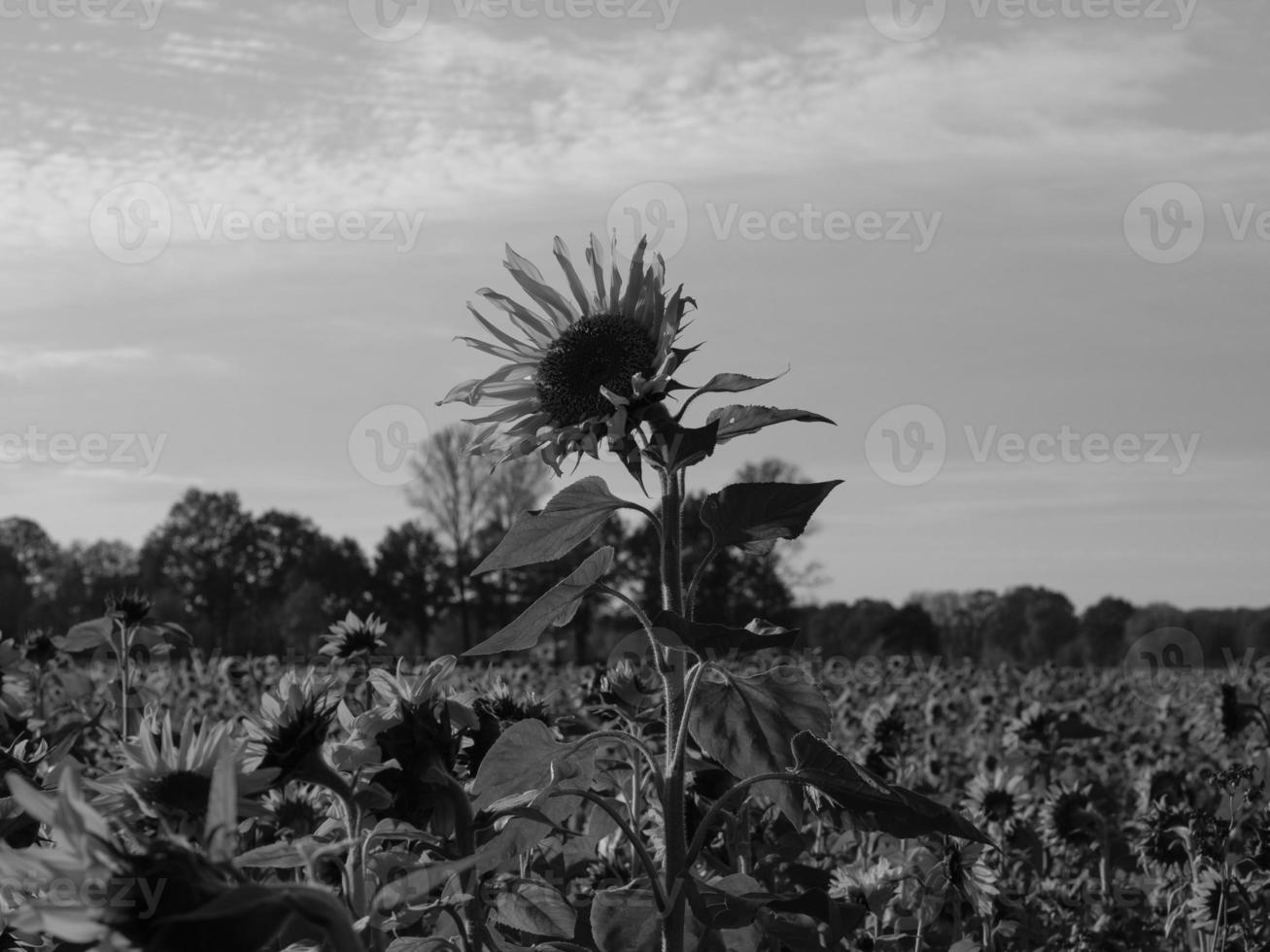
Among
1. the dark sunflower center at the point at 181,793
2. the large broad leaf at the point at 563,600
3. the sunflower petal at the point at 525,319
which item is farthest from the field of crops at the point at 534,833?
the sunflower petal at the point at 525,319

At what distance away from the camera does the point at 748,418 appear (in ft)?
8.75

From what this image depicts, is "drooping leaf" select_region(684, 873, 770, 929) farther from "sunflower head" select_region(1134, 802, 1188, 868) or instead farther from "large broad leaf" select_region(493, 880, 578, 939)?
"sunflower head" select_region(1134, 802, 1188, 868)

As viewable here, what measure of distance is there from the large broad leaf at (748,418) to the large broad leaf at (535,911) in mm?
1072

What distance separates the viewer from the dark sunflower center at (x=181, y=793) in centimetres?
205

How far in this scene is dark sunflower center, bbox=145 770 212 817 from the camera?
2.05 m

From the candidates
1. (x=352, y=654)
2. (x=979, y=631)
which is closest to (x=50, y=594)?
(x=979, y=631)

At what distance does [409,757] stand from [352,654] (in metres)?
2.49

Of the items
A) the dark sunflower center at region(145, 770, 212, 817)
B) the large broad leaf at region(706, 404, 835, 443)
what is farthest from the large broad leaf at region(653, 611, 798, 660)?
the dark sunflower center at region(145, 770, 212, 817)

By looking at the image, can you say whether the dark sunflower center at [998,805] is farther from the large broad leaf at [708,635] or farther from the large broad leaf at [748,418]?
the large broad leaf at [708,635]

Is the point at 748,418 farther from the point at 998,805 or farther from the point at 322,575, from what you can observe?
the point at 322,575

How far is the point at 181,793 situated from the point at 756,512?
3.99 ft

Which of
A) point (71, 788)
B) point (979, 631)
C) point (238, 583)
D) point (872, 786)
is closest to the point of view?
point (71, 788)

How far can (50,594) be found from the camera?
74812mm

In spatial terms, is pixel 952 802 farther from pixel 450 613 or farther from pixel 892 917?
pixel 450 613
